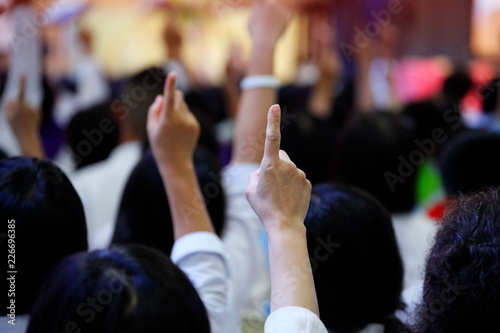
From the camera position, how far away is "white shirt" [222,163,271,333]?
1400mm

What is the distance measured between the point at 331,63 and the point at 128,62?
147 inches

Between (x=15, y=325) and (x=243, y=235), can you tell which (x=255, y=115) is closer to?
(x=243, y=235)

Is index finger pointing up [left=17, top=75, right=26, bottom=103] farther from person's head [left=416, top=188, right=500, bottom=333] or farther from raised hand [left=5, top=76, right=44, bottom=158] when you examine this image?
person's head [left=416, top=188, right=500, bottom=333]

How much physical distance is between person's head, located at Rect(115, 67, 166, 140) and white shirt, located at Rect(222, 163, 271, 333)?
0.63 meters

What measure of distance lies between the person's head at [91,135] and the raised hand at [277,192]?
1.50m

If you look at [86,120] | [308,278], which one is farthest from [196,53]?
[308,278]

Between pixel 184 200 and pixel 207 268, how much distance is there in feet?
0.42

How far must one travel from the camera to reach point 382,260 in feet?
3.23

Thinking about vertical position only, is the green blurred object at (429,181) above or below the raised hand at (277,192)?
below

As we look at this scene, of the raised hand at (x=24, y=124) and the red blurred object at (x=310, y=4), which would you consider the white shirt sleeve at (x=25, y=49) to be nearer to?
the raised hand at (x=24, y=124)

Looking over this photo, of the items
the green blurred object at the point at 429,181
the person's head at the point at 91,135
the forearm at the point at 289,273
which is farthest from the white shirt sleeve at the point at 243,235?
the green blurred object at the point at 429,181

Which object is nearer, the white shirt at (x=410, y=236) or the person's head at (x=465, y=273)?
the person's head at (x=465, y=273)

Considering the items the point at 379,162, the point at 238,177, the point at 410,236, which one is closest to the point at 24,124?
Answer: the point at 238,177

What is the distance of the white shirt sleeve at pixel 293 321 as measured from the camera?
72 centimetres
